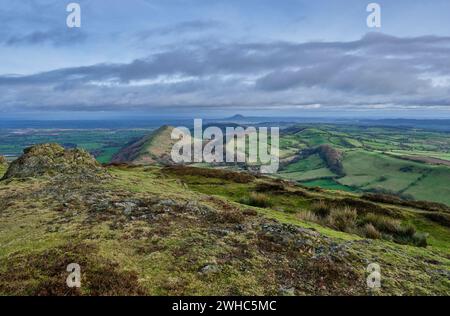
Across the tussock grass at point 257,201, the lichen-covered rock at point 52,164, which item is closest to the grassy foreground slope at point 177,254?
the lichen-covered rock at point 52,164

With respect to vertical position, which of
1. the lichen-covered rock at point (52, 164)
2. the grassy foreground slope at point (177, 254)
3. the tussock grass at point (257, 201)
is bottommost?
the tussock grass at point (257, 201)

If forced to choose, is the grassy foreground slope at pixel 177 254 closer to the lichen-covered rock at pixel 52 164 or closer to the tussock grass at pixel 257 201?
the lichen-covered rock at pixel 52 164

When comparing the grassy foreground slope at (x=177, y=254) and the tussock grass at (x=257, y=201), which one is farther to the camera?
the tussock grass at (x=257, y=201)

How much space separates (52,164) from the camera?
112ft

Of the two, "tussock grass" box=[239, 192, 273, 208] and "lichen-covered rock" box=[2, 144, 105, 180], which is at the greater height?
"lichen-covered rock" box=[2, 144, 105, 180]

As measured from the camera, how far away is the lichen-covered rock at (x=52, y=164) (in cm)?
3262

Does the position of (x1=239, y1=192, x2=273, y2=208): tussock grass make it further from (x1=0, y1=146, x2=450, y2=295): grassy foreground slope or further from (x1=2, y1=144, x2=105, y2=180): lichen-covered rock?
(x1=2, y1=144, x2=105, y2=180): lichen-covered rock

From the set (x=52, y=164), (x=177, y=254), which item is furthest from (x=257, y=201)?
(x=52, y=164)

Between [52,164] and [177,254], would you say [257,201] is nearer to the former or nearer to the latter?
[177,254]

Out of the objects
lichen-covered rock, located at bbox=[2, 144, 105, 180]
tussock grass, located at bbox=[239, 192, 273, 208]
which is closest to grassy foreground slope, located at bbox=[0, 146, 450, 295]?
lichen-covered rock, located at bbox=[2, 144, 105, 180]

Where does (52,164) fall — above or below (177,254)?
above

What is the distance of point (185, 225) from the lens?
17.6m

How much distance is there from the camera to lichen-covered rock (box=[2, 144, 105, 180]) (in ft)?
107
